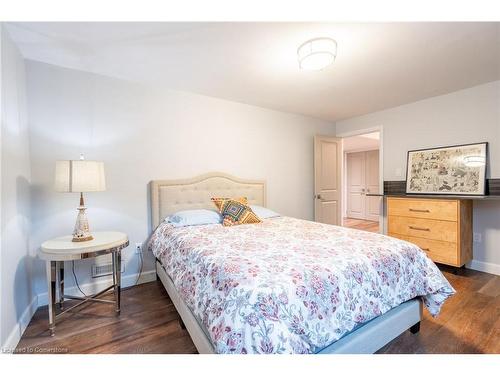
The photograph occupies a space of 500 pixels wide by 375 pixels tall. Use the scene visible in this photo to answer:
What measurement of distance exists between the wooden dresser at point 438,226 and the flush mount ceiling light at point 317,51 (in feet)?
7.09

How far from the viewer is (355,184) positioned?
269 inches

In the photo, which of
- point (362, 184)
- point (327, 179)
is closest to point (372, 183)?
point (362, 184)

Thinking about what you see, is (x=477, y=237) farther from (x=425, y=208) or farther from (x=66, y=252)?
(x=66, y=252)

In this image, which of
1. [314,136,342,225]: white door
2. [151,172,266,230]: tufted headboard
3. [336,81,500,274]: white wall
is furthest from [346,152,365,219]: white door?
[151,172,266,230]: tufted headboard

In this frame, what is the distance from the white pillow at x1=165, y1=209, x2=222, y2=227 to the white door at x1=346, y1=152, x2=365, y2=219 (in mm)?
5279

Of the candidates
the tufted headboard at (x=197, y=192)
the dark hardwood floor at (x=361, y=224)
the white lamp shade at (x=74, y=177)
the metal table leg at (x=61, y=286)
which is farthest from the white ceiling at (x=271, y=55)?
the dark hardwood floor at (x=361, y=224)

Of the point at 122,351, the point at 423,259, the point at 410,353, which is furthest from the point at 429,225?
the point at 122,351

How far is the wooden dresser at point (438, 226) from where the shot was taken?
2.65 meters

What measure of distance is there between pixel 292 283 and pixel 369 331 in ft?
2.00

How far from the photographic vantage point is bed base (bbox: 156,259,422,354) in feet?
3.98

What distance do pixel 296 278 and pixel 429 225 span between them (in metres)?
2.58

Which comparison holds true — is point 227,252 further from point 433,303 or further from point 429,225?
point 429,225

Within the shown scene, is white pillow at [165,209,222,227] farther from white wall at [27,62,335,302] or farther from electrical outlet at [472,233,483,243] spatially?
electrical outlet at [472,233,483,243]

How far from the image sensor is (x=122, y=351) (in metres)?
1.52
